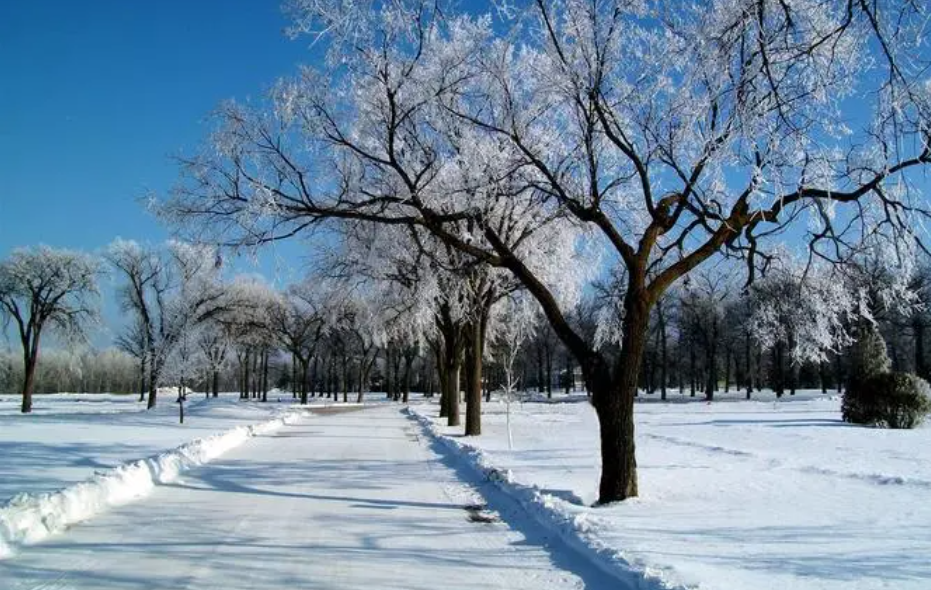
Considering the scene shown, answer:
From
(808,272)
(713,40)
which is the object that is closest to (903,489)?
(808,272)

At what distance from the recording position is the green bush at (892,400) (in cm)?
2203

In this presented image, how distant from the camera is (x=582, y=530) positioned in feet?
25.2

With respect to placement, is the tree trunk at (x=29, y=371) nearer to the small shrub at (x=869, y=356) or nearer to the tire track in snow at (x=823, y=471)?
the tire track in snow at (x=823, y=471)

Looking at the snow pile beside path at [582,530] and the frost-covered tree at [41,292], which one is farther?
the frost-covered tree at [41,292]

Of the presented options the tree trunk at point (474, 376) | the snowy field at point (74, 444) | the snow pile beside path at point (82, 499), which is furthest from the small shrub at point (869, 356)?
the snow pile beside path at point (82, 499)

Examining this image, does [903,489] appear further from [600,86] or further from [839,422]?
[839,422]

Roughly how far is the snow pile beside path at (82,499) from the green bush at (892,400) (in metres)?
19.1

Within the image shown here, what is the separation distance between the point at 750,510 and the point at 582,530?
7.93 ft

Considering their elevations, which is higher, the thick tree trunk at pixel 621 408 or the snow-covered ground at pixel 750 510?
the thick tree trunk at pixel 621 408

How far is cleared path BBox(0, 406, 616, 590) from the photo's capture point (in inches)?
245

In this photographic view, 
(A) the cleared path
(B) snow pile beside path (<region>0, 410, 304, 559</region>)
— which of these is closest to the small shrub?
(A) the cleared path

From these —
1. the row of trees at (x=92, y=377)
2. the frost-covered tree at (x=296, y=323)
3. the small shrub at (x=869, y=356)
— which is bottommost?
the row of trees at (x=92, y=377)

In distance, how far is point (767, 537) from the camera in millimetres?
7297

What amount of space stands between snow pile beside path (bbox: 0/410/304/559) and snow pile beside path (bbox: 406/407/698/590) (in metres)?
5.25
